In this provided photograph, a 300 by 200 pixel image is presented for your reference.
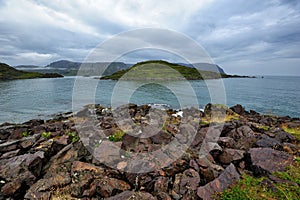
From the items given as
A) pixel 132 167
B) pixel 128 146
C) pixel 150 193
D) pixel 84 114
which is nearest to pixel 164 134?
pixel 128 146

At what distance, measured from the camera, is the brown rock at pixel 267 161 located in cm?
598

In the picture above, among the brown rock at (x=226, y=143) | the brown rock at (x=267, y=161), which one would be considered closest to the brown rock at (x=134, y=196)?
the brown rock at (x=267, y=161)

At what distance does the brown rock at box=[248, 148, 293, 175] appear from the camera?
5.98 meters

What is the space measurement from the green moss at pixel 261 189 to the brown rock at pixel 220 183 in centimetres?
15

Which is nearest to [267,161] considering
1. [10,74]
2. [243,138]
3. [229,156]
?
[229,156]

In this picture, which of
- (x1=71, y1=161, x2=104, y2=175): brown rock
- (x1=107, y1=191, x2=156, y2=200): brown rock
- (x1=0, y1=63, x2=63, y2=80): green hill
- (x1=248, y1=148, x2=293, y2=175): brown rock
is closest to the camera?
(x1=107, y1=191, x2=156, y2=200): brown rock

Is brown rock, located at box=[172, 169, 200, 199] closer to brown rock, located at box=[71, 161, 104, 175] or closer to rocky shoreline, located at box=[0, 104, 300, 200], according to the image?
rocky shoreline, located at box=[0, 104, 300, 200]

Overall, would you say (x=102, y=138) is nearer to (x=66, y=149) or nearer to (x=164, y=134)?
(x=66, y=149)

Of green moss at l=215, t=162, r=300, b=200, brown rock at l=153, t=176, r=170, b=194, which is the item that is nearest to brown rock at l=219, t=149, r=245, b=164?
green moss at l=215, t=162, r=300, b=200

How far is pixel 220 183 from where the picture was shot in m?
5.36

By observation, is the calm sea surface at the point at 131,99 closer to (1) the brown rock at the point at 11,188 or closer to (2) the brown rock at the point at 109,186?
(1) the brown rock at the point at 11,188

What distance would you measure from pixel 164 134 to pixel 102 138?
2.74m

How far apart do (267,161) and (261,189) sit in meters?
1.36

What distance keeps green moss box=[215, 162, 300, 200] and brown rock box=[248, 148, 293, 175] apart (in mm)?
249
